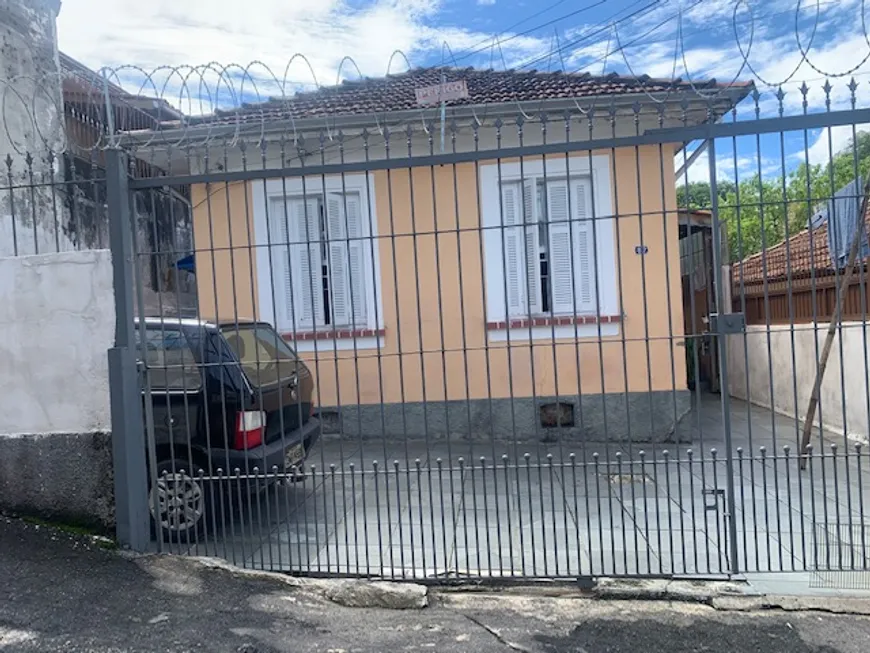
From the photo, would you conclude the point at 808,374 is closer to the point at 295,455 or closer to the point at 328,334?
the point at 328,334

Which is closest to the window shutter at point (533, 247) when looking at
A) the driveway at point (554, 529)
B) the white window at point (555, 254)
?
the white window at point (555, 254)

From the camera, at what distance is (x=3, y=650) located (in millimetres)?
3117

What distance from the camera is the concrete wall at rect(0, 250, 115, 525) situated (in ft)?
14.0

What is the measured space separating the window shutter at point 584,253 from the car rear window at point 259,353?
4106 mm

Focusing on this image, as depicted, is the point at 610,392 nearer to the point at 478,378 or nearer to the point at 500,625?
the point at 478,378

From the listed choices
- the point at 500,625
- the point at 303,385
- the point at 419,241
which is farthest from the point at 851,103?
the point at 419,241

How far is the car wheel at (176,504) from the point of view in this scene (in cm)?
428

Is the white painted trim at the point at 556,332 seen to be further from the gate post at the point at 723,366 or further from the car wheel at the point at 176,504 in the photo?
the car wheel at the point at 176,504

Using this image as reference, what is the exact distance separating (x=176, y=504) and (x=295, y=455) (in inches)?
36.1

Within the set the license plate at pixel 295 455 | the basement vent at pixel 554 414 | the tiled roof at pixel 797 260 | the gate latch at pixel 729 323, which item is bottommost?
the basement vent at pixel 554 414

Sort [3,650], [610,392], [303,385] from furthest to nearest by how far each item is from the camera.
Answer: [610,392] → [303,385] → [3,650]

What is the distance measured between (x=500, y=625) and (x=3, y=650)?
2.43 m

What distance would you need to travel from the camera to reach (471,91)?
28.7ft

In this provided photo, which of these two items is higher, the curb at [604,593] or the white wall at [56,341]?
the white wall at [56,341]
